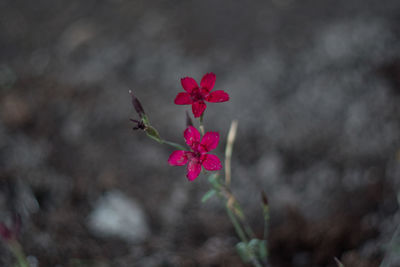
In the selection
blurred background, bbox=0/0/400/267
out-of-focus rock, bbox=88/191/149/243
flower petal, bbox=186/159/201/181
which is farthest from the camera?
out-of-focus rock, bbox=88/191/149/243

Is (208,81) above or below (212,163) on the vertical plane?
above

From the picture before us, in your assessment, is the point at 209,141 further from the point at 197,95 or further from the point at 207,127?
the point at 207,127

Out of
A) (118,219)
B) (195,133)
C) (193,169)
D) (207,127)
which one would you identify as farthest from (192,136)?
(207,127)

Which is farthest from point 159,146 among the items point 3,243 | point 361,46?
point 361,46

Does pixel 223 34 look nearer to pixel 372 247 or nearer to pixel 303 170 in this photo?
pixel 303 170

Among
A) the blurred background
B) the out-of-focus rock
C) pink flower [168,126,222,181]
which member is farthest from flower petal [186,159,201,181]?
the out-of-focus rock

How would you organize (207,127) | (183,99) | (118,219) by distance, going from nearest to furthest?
(183,99) → (118,219) → (207,127)

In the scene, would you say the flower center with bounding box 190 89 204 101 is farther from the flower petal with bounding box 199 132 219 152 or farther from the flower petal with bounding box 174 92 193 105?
the flower petal with bounding box 199 132 219 152
